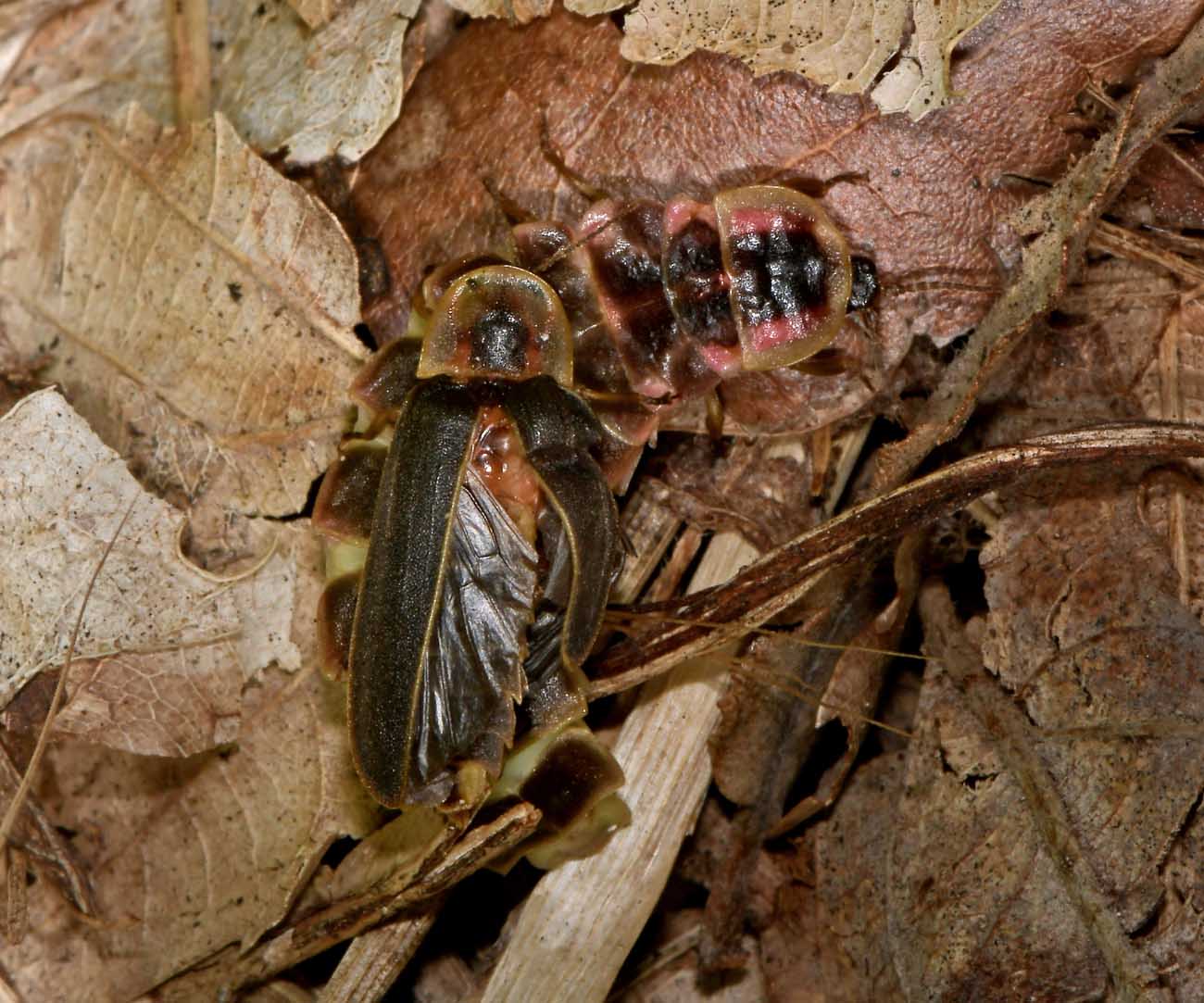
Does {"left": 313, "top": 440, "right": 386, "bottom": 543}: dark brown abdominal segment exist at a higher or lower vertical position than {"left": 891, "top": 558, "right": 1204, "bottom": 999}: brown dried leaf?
higher

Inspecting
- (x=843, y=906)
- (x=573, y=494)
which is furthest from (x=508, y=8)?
(x=843, y=906)

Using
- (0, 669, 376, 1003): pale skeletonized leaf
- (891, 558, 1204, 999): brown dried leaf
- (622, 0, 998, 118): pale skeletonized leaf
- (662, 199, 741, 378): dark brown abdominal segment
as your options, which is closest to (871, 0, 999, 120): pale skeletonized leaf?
(622, 0, 998, 118): pale skeletonized leaf

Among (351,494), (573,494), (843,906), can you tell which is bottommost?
(843,906)

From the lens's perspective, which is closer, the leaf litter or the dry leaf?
the leaf litter

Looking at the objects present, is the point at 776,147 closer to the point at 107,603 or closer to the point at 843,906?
the point at 843,906

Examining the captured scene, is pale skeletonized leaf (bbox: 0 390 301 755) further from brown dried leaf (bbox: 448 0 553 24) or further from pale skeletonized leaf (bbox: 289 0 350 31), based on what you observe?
brown dried leaf (bbox: 448 0 553 24)

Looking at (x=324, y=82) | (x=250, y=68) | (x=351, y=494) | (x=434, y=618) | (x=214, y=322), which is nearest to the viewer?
(x=434, y=618)

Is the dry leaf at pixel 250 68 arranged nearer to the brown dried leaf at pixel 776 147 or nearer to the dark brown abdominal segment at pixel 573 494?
the brown dried leaf at pixel 776 147
